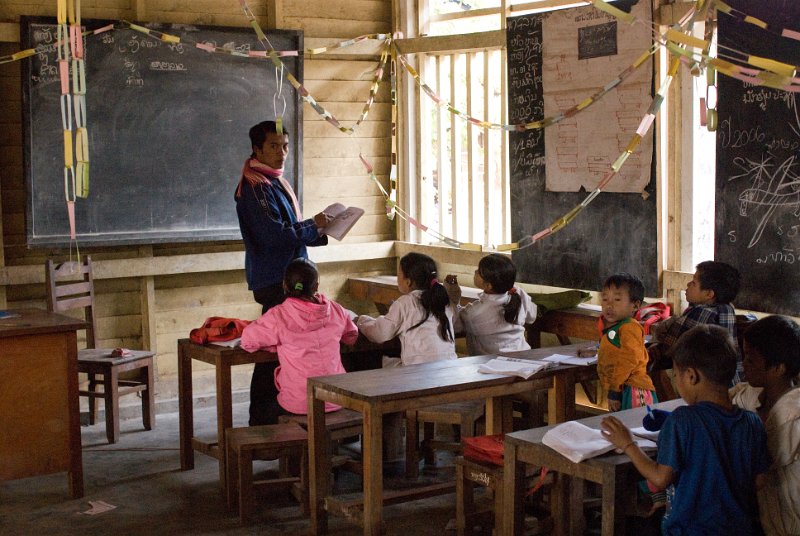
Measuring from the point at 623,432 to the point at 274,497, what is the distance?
2335mm

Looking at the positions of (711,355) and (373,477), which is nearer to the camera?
(711,355)

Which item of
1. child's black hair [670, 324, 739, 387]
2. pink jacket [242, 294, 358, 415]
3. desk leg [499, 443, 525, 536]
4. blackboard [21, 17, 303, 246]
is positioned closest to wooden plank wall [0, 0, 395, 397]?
blackboard [21, 17, 303, 246]

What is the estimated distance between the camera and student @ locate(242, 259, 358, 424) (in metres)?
4.66

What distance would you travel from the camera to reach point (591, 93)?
18.9 feet

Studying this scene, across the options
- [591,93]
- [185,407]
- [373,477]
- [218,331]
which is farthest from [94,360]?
[591,93]

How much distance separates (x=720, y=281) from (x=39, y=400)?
10.3ft

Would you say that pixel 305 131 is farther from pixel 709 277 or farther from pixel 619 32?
pixel 709 277

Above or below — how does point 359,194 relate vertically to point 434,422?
above

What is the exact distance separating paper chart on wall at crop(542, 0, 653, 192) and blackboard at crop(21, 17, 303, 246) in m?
1.80

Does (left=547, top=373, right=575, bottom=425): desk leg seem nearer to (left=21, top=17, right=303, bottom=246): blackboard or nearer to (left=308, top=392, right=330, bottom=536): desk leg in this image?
(left=308, top=392, right=330, bottom=536): desk leg

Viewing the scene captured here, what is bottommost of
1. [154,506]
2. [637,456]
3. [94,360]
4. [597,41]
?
[154,506]

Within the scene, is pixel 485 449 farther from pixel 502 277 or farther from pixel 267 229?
A: pixel 267 229

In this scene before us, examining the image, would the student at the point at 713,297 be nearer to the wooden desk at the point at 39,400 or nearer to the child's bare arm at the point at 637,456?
the child's bare arm at the point at 637,456

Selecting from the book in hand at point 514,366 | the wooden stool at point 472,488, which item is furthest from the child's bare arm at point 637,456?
the book in hand at point 514,366
